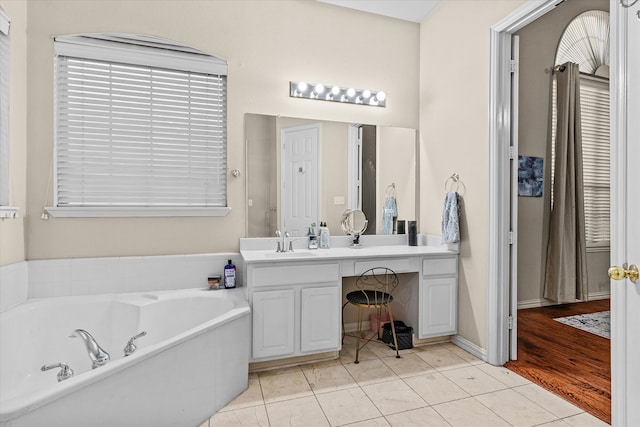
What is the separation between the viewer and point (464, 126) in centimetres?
282

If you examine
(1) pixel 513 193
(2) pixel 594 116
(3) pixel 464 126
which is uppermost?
(2) pixel 594 116

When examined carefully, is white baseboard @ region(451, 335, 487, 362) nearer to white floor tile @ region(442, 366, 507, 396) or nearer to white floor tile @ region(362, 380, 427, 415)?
white floor tile @ region(442, 366, 507, 396)

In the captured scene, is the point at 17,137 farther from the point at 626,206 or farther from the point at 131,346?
the point at 626,206

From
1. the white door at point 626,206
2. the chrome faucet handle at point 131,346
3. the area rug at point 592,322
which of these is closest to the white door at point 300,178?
the chrome faucet handle at point 131,346

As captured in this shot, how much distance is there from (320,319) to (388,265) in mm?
649

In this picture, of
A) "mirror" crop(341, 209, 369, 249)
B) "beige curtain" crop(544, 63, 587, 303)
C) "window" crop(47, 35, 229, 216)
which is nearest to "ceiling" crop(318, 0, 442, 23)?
"window" crop(47, 35, 229, 216)

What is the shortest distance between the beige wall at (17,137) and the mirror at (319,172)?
4.74ft

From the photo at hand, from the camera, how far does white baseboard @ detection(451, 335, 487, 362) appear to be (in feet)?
8.66

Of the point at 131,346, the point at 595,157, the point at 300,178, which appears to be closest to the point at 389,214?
the point at 300,178

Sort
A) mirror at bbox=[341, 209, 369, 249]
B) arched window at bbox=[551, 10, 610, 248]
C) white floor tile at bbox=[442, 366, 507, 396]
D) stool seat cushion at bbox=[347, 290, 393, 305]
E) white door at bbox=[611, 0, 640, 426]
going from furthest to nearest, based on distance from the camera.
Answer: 1. arched window at bbox=[551, 10, 610, 248]
2. mirror at bbox=[341, 209, 369, 249]
3. stool seat cushion at bbox=[347, 290, 393, 305]
4. white floor tile at bbox=[442, 366, 507, 396]
5. white door at bbox=[611, 0, 640, 426]

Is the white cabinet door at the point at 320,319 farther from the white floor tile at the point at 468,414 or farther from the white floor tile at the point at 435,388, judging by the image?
the white floor tile at the point at 468,414

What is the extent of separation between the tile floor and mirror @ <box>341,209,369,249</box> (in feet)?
3.18

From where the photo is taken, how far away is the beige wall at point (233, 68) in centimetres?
243

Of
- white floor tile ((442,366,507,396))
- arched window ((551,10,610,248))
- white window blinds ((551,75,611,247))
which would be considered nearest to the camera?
white floor tile ((442,366,507,396))
